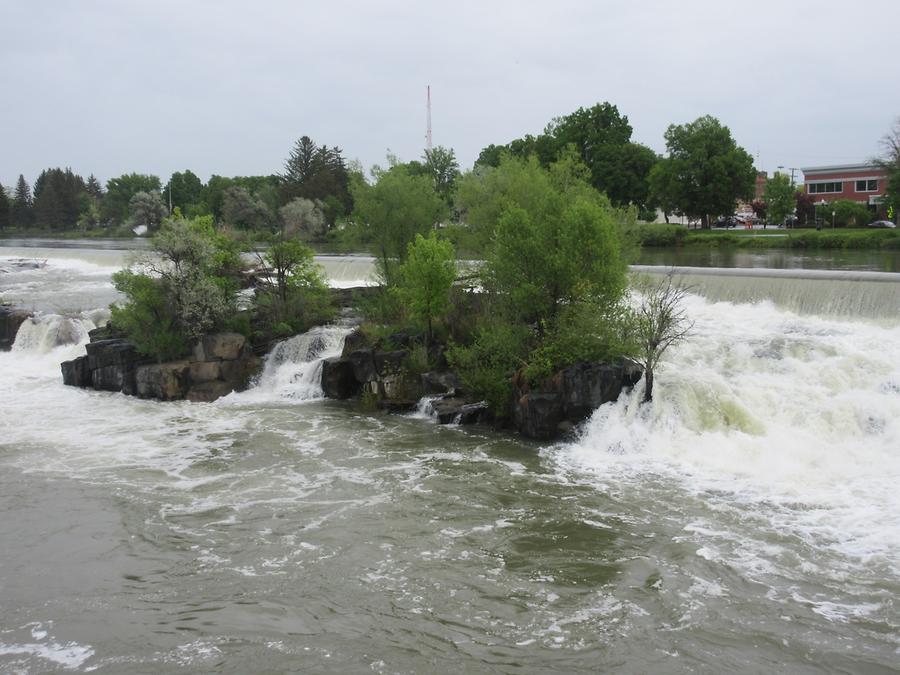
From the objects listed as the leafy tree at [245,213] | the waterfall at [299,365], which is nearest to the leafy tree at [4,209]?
the leafy tree at [245,213]

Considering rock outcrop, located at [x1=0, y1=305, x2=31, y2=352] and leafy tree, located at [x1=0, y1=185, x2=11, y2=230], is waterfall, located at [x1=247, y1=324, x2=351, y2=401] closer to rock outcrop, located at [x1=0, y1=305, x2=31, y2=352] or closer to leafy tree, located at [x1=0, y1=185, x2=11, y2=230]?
rock outcrop, located at [x1=0, y1=305, x2=31, y2=352]

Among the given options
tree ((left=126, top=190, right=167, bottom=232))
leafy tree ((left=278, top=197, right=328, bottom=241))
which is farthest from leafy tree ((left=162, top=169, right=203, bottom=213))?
leafy tree ((left=278, top=197, right=328, bottom=241))

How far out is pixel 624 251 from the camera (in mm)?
30500

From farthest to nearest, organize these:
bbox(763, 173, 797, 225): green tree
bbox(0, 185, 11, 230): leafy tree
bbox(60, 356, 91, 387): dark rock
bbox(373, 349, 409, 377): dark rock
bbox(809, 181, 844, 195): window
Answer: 1. bbox(0, 185, 11, 230): leafy tree
2. bbox(809, 181, 844, 195): window
3. bbox(763, 173, 797, 225): green tree
4. bbox(60, 356, 91, 387): dark rock
5. bbox(373, 349, 409, 377): dark rock

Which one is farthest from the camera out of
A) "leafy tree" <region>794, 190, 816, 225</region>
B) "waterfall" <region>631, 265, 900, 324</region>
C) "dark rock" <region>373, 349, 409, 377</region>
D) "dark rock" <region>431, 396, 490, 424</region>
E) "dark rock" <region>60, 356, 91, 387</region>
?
"leafy tree" <region>794, 190, 816, 225</region>

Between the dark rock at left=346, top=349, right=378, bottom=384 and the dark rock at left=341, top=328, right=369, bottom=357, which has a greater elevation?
the dark rock at left=341, top=328, right=369, bottom=357

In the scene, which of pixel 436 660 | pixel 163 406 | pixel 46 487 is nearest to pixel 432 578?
pixel 436 660

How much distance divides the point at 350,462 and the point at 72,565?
24.6 ft

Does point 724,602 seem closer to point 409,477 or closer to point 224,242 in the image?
point 409,477

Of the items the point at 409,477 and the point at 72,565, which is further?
the point at 409,477

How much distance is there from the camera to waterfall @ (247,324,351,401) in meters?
28.5

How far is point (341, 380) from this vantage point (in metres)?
27.8

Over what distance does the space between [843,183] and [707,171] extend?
3094 centimetres

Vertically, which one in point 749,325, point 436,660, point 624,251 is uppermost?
point 624,251
